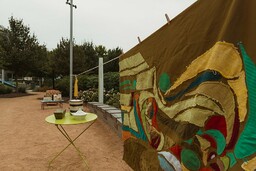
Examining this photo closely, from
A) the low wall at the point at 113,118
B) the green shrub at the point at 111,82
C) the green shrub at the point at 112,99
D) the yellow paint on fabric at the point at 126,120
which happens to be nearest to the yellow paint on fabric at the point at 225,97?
the yellow paint on fabric at the point at 126,120

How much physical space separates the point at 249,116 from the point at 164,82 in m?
1.22

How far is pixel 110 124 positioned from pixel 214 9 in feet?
21.0

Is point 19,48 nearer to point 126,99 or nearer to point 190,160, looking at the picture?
point 126,99

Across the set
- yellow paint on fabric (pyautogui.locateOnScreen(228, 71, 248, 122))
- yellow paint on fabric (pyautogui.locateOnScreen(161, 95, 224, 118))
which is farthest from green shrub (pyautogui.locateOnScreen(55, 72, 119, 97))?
yellow paint on fabric (pyautogui.locateOnScreen(228, 71, 248, 122))

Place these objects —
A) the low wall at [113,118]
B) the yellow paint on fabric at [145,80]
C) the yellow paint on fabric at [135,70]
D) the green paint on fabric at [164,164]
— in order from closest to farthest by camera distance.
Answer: the green paint on fabric at [164,164]
the yellow paint on fabric at [145,80]
the yellow paint on fabric at [135,70]
the low wall at [113,118]

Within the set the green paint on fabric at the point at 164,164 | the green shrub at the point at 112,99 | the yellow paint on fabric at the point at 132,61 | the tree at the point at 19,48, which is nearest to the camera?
the green paint on fabric at the point at 164,164

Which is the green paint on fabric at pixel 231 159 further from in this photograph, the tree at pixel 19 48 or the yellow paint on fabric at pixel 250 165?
the tree at pixel 19 48

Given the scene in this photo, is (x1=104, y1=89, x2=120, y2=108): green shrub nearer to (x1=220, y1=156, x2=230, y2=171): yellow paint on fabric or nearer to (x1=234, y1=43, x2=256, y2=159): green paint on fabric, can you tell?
(x1=220, y1=156, x2=230, y2=171): yellow paint on fabric

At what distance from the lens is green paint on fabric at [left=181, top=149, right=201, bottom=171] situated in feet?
6.41

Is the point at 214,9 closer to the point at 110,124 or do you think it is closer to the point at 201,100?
the point at 201,100

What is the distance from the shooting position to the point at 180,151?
2.20 meters

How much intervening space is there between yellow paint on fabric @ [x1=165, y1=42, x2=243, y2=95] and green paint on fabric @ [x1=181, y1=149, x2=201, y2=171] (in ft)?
2.30

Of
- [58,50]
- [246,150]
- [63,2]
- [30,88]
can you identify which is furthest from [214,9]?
[30,88]

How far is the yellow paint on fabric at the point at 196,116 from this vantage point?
5.93 feet
